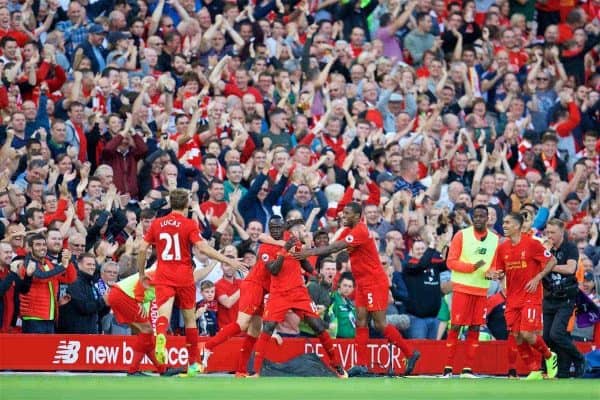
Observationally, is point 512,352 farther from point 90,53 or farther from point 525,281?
point 90,53

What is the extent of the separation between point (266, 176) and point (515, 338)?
5.24m

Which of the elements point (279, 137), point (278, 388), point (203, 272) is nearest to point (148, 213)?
point (203, 272)

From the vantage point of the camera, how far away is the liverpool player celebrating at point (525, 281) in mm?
20406

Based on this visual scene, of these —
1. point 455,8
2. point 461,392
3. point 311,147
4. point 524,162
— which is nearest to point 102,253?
point 311,147

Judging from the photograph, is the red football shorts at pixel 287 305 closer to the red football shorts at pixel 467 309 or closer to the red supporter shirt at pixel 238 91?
the red football shorts at pixel 467 309

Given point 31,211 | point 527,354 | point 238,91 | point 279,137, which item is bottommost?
point 527,354

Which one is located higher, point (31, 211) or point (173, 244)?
point (31, 211)

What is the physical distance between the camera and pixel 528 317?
20.3 m

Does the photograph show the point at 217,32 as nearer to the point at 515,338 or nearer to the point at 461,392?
the point at 515,338

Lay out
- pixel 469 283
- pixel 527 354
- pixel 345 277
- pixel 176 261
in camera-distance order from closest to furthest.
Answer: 1. pixel 176 261
2. pixel 469 283
3. pixel 527 354
4. pixel 345 277

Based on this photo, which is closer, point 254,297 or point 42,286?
point 254,297

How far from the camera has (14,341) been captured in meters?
20.6

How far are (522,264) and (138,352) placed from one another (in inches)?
198

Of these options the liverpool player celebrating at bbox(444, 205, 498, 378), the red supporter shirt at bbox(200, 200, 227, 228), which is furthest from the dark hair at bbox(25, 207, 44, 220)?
the liverpool player celebrating at bbox(444, 205, 498, 378)
